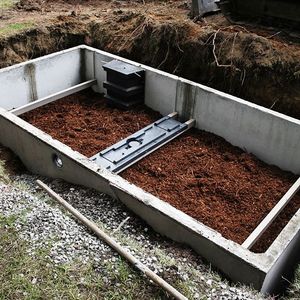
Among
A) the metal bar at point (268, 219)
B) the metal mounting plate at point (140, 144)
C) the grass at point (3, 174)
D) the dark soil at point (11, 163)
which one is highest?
the metal bar at point (268, 219)

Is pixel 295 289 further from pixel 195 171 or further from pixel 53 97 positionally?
pixel 53 97

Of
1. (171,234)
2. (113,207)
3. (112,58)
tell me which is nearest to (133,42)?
(112,58)

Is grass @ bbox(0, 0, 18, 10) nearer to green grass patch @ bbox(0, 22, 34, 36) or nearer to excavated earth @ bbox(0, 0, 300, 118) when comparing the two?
excavated earth @ bbox(0, 0, 300, 118)

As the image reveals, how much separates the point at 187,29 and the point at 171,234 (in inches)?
196

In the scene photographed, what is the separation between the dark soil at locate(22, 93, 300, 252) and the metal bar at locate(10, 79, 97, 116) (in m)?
0.12

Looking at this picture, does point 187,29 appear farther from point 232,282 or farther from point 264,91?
point 232,282

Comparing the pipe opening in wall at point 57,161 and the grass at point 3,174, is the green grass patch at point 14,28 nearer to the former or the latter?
the grass at point 3,174

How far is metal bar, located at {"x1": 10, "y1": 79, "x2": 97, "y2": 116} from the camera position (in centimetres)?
739

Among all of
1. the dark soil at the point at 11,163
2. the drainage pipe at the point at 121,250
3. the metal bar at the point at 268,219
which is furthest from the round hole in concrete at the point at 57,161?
the metal bar at the point at 268,219

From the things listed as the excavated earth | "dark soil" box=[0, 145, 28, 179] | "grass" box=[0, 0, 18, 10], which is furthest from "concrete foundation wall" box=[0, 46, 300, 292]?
"grass" box=[0, 0, 18, 10]

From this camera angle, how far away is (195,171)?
241 inches

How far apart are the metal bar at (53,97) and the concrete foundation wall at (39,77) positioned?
1.19 ft

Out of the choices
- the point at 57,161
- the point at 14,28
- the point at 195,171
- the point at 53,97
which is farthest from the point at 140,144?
the point at 14,28

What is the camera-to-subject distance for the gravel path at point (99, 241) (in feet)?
12.5
